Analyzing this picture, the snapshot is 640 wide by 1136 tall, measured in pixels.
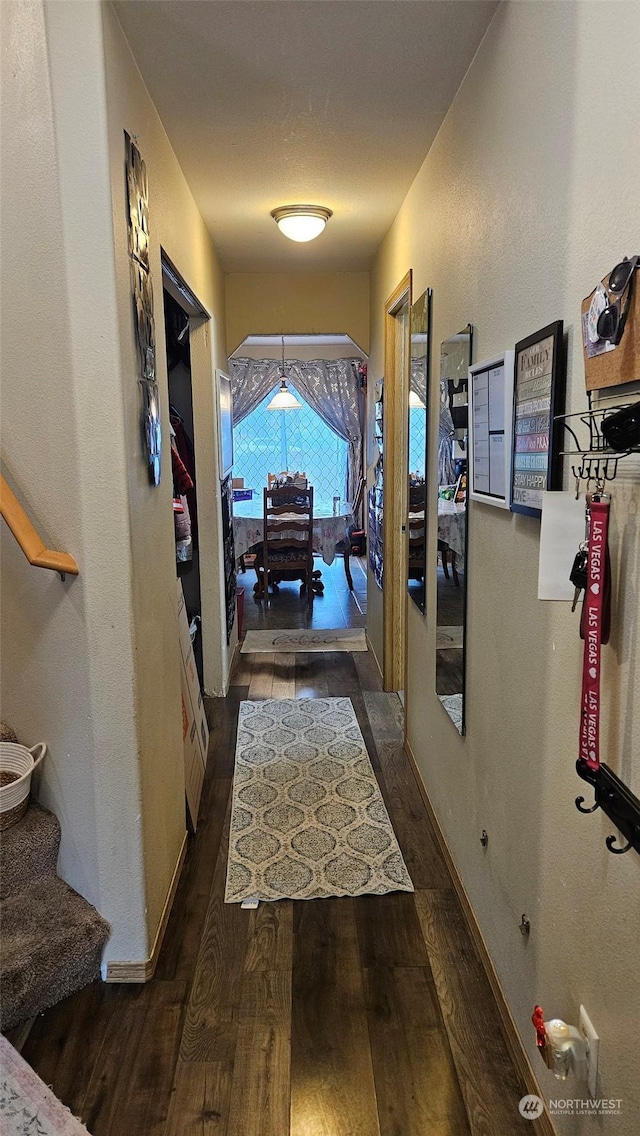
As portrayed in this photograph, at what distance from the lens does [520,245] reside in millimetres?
1592

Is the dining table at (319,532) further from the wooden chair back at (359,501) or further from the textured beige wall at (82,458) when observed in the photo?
the textured beige wall at (82,458)

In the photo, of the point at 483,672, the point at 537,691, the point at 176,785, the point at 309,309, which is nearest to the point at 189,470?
the point at 309,309

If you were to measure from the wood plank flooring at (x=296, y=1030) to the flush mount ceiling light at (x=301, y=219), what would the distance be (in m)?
2.73

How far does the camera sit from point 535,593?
154 cm

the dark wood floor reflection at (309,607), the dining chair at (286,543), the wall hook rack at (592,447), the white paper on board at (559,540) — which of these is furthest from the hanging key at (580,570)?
the dining chair at (286,543)

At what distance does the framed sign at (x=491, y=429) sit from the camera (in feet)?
5.57

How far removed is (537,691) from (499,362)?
0.78 meters

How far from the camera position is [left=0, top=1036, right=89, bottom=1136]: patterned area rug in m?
1.49

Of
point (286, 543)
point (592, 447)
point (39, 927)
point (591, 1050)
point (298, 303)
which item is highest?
point (298, 303)

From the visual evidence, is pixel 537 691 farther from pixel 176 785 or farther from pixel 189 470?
pixel 189 470

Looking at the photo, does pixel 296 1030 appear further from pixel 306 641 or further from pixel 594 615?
pixel 306 641

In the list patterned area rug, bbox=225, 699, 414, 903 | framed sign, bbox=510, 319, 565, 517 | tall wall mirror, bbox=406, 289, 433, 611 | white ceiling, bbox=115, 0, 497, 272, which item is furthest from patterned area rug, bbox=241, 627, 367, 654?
framed sign, bbox=510, 319, 565, 517

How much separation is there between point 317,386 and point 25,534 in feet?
24.3

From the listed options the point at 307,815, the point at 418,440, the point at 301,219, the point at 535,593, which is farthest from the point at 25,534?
the point at 301,219
